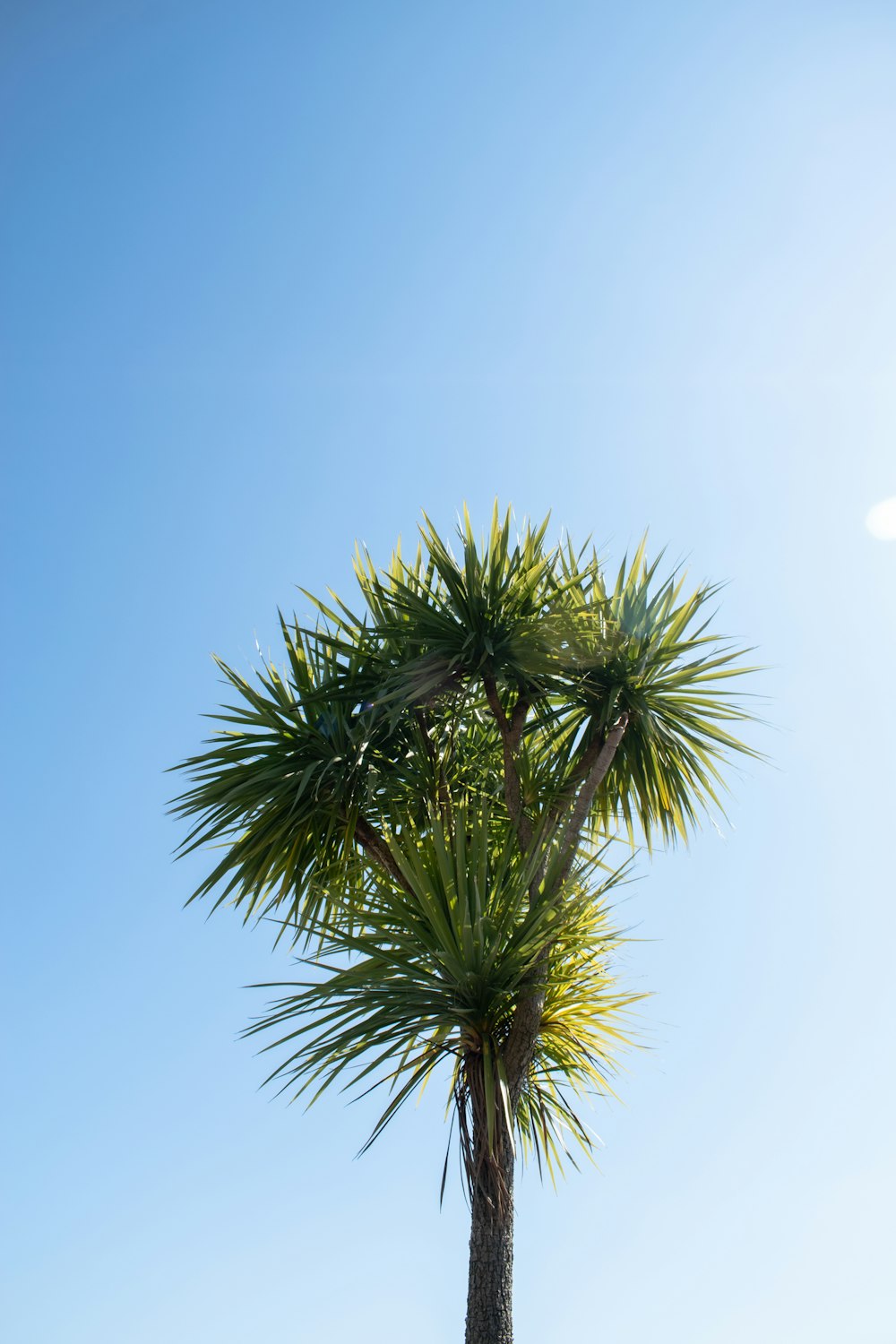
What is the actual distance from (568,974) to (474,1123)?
0.88 m

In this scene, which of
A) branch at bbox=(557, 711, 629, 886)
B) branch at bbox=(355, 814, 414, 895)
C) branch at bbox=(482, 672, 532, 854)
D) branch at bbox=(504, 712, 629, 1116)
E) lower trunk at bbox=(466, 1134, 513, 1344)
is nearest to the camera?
lower trunk at bbox=(466, 1134, 513, 1344)

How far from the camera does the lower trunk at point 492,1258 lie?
3695 millimetres

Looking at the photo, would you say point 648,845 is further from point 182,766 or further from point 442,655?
point 182,766

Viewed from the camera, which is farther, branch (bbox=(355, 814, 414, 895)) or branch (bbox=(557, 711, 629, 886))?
branch (bbox=(355, 814, 414, 895))

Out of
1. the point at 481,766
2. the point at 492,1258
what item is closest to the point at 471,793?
the point at 481,766

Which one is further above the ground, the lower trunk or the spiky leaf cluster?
the spiky leaf cluster

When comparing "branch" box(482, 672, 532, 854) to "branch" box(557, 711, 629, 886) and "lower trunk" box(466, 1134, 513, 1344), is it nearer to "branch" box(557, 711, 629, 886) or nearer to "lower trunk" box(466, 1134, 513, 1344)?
"branch" box(557, 711, 629, 886)

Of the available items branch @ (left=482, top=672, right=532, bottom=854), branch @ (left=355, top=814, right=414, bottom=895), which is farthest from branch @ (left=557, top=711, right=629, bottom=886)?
branch @ (left=355, top=814, right=414, bottom=895)

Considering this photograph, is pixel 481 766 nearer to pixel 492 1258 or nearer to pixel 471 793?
pixel 471 793

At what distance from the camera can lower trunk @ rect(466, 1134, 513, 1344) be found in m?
3.70

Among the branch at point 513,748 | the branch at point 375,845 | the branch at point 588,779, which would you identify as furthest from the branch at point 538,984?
the branch at point 375,845

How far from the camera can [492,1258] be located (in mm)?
3803

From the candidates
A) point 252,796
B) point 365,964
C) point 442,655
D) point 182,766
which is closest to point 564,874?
point 365,964

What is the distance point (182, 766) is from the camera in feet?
17.4
